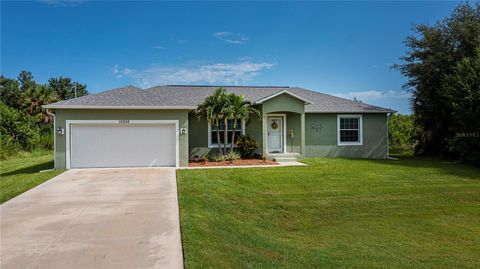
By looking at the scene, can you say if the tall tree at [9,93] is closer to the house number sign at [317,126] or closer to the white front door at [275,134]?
the white front door at [275,134]

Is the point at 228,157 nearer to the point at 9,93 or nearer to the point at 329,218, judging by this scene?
the point at 329,218

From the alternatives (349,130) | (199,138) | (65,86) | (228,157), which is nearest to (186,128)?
(199,138)

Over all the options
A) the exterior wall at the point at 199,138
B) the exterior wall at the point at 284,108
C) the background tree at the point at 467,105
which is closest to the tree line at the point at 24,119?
the exterior wall at the point at 199,138

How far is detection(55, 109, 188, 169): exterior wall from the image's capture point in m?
13.8

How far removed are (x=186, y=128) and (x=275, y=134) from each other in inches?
214

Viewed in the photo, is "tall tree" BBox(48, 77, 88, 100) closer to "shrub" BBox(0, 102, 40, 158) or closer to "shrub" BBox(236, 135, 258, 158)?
"shrub" BBox(0, 102, 40, 158)

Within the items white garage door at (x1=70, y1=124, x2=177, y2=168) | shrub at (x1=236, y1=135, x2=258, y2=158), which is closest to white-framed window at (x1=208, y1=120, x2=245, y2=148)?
shrub at (x1=236, y1=135, x2=258, y2=158)

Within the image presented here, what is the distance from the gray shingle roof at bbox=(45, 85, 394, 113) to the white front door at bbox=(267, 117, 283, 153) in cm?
143

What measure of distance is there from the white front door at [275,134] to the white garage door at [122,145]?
5511 millimetres

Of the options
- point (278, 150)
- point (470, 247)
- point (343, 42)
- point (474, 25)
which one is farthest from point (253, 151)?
point (474, 25)

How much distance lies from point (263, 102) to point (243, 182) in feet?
20.7

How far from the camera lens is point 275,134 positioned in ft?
58.8

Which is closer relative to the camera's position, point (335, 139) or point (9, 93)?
point (335, 139)

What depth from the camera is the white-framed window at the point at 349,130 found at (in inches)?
722
